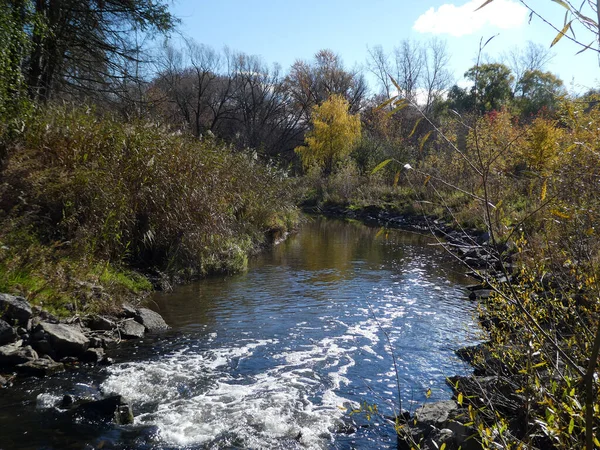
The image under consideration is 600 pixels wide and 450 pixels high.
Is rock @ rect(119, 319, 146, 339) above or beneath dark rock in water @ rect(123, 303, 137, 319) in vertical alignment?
beneath

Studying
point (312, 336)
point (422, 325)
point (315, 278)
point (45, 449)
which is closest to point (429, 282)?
point (315, 278)

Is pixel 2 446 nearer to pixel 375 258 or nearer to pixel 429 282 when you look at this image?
pixel 429 282

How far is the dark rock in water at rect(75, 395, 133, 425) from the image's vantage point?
182 inches

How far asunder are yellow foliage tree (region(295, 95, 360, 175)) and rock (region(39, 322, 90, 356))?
2828cm

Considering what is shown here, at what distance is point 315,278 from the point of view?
36.5 feet

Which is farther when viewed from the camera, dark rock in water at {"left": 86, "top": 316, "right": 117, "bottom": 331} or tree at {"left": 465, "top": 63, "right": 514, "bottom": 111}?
tree at {"left": 465, "top": 63, "right": 514, "bottom": 111}

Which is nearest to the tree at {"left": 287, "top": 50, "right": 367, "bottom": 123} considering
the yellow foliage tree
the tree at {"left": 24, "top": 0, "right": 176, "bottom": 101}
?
the yellow foliage tree

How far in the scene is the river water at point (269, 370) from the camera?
177 inches

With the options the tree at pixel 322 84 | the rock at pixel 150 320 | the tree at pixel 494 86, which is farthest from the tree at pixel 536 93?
the rock at pixel 150 320

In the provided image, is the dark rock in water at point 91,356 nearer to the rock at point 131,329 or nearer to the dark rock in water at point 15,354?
the dark rock in water at point 15,354

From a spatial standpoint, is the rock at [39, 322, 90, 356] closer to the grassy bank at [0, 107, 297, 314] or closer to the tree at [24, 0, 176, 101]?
the grassy bank at [0, 107, 297, 314]

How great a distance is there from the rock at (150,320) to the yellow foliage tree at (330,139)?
26737 mm

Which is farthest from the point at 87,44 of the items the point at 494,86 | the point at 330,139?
the point at 494,86

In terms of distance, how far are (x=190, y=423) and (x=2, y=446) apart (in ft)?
5.12
